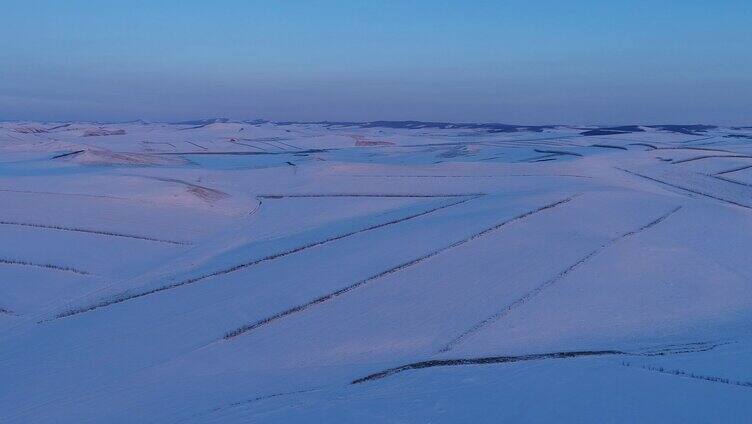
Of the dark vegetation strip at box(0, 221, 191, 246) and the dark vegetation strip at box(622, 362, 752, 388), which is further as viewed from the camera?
the dark vegetation strip at box(0, 221, 191, 246)

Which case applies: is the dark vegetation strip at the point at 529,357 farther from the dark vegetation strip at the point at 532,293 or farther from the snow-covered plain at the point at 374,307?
the dark vegetation strip at the point at 532,293

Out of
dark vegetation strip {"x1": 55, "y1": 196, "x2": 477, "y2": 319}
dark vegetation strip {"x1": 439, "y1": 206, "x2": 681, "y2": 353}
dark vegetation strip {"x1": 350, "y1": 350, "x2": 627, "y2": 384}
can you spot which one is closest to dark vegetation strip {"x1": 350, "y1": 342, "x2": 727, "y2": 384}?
dark vegetation strip {"x1": 350, "y1": 350, "x2": 627, "y2": 384}

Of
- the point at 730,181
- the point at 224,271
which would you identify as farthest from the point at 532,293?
the point at 730,181

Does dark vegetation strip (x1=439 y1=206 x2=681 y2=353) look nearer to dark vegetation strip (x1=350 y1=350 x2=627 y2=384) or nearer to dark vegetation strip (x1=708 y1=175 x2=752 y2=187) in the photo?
dark vegetation strip (x1=350 y1=350 x2=627 y2=384)

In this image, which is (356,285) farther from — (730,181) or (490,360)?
(730,181)

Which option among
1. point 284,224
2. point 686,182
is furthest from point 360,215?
point 686,182

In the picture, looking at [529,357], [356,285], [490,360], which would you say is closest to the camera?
[490,360]

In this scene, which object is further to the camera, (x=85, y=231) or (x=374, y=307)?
(x=85, y=231)

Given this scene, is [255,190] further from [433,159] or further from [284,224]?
[433,159]
